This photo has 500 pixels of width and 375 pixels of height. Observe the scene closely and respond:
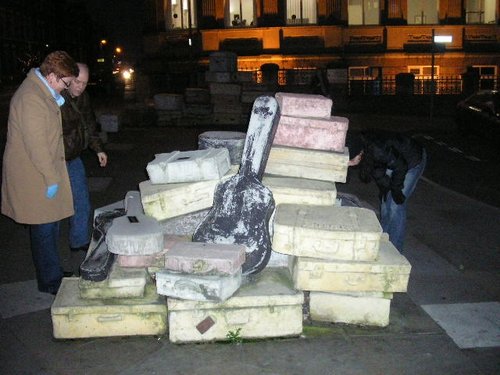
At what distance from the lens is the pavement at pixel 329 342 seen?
13.0ft

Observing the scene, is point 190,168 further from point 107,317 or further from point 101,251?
point 107,317

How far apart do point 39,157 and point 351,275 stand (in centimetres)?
263

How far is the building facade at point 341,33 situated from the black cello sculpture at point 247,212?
23725 millimetres

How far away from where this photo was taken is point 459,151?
566 inches

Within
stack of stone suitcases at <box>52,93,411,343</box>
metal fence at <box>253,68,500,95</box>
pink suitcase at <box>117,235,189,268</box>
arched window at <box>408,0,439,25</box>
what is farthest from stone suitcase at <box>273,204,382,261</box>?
arched window at <box>408,0,439,25</box>

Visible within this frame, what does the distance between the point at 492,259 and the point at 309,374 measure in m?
3.39

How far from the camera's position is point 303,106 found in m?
5.77

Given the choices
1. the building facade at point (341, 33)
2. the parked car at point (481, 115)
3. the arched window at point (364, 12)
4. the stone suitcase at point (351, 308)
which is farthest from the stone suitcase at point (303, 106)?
the arched window at point (364, 12)

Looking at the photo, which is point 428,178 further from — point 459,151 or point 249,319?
point 249,319

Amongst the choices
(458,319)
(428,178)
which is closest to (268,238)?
(458,319)

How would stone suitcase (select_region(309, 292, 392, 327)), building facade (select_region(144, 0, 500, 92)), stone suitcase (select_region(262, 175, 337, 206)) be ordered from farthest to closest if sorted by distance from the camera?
building facade (select_region(144, 0, 500, 92)) < stone suitcase (select_region(262, 175, 337, 206)) < stone suitcase (select_region(309, 292, 392, 327))

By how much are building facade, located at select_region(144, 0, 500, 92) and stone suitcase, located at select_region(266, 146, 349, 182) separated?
23.2 m

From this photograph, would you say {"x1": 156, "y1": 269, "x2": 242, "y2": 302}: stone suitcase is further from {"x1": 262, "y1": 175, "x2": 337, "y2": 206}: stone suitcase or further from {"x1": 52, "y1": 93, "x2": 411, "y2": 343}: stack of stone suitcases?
{"x1": 262, "y1": 175, "x2": 337, "y2": 206}: stone suitcase

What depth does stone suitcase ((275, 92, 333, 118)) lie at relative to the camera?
5746 millimetres
